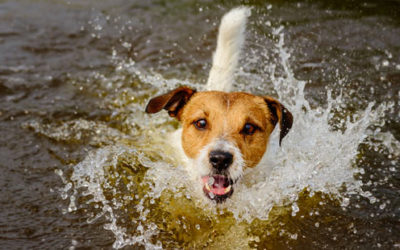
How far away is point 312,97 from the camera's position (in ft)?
18.4

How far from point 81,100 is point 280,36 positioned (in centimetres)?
322

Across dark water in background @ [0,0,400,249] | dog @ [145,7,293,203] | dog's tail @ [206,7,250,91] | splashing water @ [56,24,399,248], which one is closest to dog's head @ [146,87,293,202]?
dog @ [145,7,293,203]

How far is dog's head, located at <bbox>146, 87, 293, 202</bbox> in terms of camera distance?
3.39 m

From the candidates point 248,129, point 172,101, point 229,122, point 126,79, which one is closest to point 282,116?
point 248,129

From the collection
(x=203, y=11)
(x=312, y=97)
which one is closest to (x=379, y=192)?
(x=312, y=97)

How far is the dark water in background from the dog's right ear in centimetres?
110

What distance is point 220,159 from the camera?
331 centimetres

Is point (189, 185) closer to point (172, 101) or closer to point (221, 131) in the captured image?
point (221, 131)

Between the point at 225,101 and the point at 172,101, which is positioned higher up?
the point at 225,101

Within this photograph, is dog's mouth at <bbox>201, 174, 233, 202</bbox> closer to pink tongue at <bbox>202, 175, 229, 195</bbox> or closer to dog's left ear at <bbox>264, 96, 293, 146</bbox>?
pink tongue at <bbox>202, 175, 229, 195</bbox>

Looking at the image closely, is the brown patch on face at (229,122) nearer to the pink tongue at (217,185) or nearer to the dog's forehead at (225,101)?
the dog's forehead at (225,101)

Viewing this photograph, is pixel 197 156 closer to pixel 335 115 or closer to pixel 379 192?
pixel 379 192

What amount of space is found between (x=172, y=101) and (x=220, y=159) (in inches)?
38.2

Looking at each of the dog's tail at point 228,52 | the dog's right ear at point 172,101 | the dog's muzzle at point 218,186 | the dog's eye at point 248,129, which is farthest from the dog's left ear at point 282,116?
the dog's tail at point 228,52
